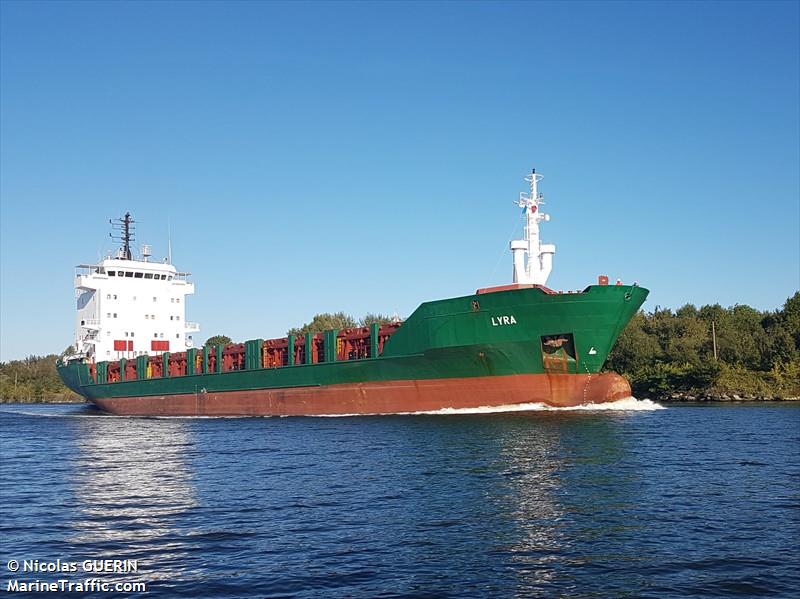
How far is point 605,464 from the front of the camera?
19.3 m

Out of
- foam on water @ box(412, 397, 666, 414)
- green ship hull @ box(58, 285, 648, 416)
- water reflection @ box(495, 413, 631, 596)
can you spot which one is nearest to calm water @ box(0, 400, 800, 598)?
water reflection @ box(495, 413, 631, 596)

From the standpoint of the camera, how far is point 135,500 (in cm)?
1625

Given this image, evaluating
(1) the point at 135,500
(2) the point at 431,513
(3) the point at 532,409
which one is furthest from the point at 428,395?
(2) the point at 431,513

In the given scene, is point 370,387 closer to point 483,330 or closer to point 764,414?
point 483,330

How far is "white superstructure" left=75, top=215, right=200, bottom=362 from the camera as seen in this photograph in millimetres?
58750

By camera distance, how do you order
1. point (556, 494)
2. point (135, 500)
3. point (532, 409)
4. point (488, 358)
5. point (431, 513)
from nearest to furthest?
point (431, 513) → point (556, 494) → point (135, 500) → point (532, 409) → point (488, 358)

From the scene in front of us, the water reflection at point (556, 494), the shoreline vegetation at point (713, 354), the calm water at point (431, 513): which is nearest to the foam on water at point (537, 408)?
the water reflection at point (556, 494)

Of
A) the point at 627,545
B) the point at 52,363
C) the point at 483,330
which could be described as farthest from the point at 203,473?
the point at 52,363

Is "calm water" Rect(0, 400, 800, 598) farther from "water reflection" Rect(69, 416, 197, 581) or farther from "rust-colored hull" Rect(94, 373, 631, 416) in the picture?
"rust-colored hull" Rect(94, 373, 631, 416)

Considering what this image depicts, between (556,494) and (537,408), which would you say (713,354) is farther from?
(556,494)

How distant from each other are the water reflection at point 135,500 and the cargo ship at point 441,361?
1070cm

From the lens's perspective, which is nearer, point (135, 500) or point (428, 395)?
point (135, 500)

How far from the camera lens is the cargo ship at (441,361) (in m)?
32.2

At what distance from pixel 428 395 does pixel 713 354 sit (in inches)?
1447
